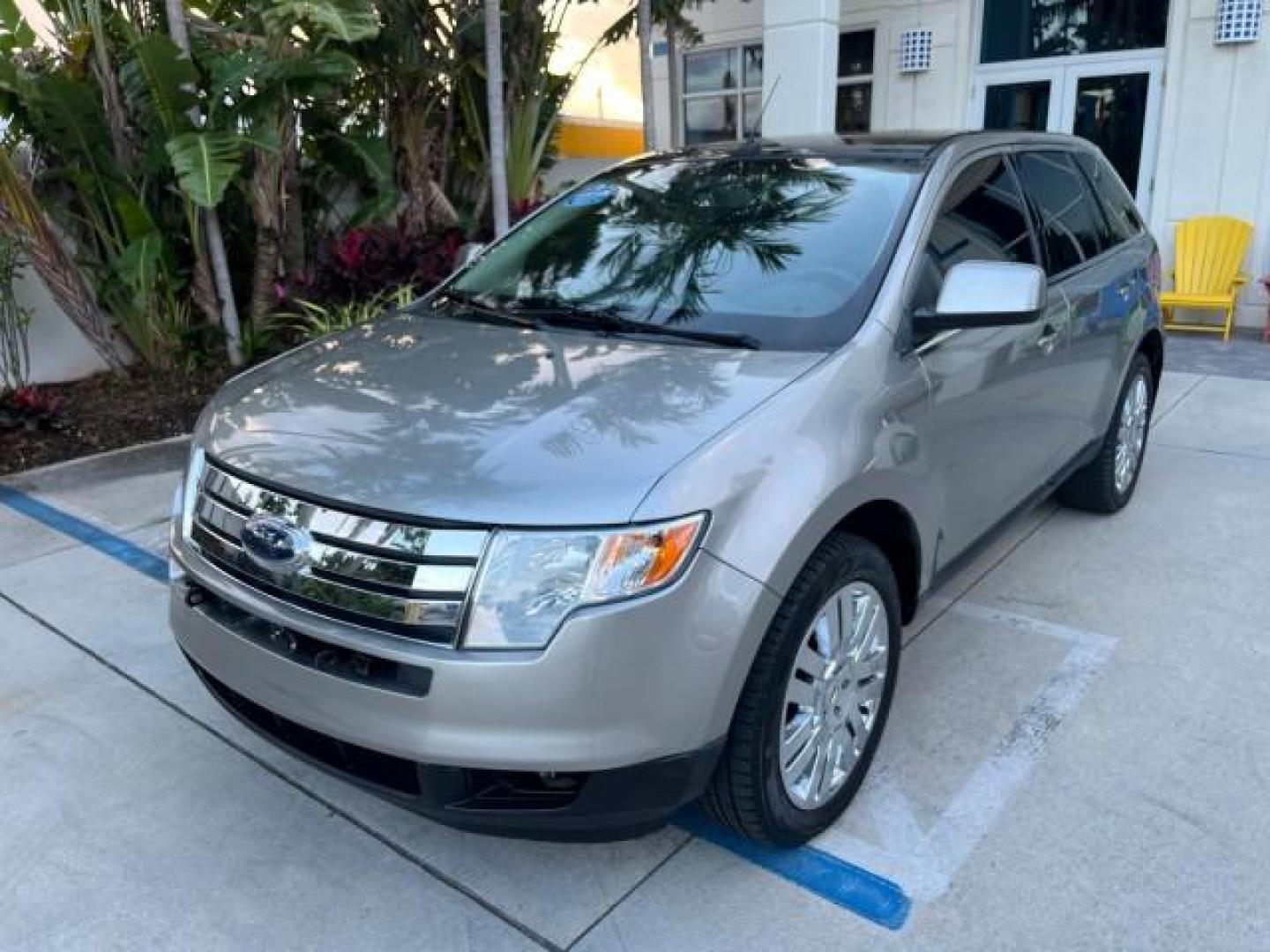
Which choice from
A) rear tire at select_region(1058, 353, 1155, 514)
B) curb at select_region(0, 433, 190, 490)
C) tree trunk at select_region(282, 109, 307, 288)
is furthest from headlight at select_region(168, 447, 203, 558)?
tree trunk at select_region(282, 109, 307, 288)

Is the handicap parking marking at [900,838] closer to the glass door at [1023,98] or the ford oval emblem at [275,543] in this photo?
the ford oval emblem at [275,543]

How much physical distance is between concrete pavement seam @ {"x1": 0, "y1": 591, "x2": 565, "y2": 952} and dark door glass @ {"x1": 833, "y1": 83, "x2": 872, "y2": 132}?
1031cm

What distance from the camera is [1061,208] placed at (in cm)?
407

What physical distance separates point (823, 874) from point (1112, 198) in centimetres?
361

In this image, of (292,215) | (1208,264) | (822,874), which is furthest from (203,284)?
(1208,264)

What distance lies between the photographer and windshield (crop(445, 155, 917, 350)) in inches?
112

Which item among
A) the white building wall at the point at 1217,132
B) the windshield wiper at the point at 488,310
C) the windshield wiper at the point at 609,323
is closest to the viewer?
the windshield wiper at the point at 609,323

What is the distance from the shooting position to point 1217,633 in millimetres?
3664

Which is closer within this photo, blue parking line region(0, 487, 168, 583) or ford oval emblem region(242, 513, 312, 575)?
ford oval emblem region(242, 513, 312, 575)

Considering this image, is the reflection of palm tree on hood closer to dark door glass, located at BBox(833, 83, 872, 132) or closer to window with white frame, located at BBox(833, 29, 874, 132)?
window with white frame, located at BBox(833, 29, 874, 132)

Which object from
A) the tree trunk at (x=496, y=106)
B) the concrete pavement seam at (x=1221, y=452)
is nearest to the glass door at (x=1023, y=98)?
the concrete pavement seam at (x=1221, y=452)

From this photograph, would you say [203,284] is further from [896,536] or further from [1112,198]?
[896,536]

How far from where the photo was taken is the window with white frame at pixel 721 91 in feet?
41.9

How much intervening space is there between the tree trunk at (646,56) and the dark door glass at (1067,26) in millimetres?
3625
